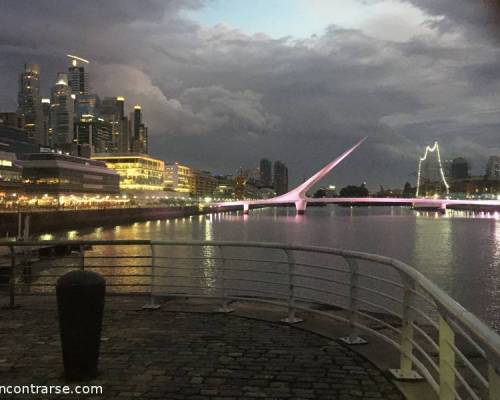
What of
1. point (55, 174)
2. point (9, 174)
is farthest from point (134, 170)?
point (9, 174)

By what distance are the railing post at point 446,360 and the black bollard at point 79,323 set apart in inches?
117

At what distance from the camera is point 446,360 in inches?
129

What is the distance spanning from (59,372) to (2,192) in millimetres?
96867

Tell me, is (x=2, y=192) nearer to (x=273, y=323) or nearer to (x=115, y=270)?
(x=115, y=270)

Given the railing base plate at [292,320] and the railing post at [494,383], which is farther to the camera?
the railing base plate at [292,320]

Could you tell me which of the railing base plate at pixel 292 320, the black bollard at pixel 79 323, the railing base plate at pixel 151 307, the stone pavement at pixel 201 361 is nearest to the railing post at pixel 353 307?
the stone pavement at pixel 201 361

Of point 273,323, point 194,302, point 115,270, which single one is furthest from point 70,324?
point 115,270

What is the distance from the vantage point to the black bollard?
4520 millimetres

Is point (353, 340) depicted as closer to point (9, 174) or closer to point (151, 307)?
point (151, 307)

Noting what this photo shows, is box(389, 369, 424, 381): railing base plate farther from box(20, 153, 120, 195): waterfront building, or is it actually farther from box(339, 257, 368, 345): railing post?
box(20, 153, 120, 195): waterfront building

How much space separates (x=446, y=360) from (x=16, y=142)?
133777 mm

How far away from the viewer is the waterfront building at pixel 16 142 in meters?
118

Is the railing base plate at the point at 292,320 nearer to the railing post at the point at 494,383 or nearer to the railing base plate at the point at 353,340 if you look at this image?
the railing base plate at the point at 353,340

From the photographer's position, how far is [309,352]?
17.4ft
